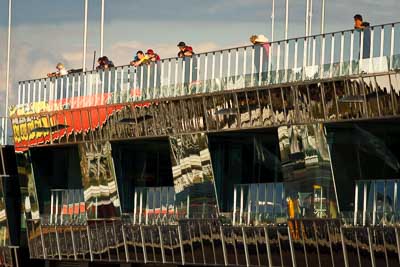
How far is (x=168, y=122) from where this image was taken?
5925cm

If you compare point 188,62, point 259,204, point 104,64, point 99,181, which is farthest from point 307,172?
point 99,181

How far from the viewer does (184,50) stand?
185ft

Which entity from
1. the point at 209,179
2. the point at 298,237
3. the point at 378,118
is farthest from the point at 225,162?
the point at 378,118

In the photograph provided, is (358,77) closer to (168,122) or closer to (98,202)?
(168,122)

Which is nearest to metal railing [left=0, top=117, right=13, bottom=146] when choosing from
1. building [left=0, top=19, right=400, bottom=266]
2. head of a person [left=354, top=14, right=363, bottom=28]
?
building [left=0, top=19, right=400, bottom=266]

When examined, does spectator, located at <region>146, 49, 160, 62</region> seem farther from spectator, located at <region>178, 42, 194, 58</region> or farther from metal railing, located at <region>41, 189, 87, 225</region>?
metal railing, located at <region>41, 189, 87, 225</region>

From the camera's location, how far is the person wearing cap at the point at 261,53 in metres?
52.3

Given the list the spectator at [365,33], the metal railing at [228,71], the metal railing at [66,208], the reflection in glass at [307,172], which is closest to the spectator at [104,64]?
the metal railing at [228,71]

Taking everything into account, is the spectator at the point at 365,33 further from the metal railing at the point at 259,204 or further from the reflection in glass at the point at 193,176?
the reflection in glass at the point at 193,176

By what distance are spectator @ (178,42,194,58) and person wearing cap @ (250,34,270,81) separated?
3.74m

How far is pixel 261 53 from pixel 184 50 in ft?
15.6

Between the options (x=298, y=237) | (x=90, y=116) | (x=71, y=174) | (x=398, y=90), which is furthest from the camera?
(x=71, y=174)

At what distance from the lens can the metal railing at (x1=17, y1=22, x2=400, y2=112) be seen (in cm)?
4772

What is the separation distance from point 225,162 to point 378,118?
38.9 feet
